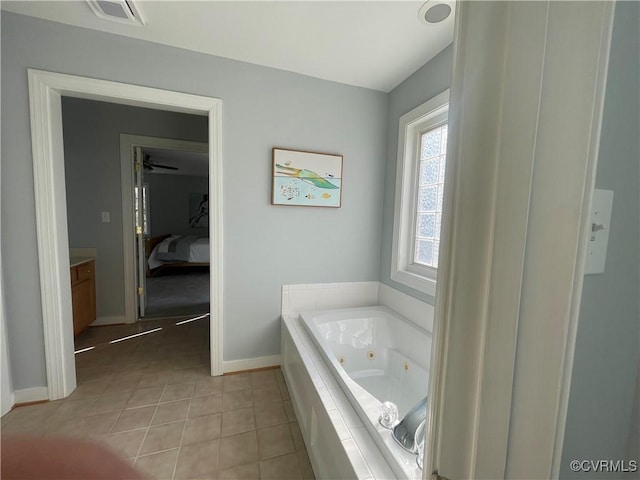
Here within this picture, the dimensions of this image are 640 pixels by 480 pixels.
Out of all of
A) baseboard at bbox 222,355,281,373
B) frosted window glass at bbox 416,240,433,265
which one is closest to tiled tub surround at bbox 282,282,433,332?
frosted window glass at bbox 416,240,433,265

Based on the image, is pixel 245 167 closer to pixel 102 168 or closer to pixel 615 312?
pixel 102 168

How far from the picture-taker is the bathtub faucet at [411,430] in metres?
0.93

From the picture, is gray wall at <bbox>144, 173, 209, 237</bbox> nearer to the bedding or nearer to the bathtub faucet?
the bedding

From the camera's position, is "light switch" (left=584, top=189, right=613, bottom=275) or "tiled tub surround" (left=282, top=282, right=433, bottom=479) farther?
"tiled tub surround" (left=282, top=282, right=433, bottom=479)

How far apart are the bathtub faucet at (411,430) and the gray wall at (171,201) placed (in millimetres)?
6980

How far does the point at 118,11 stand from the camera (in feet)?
4.83

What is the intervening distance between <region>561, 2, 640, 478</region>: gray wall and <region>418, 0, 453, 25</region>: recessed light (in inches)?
53.3

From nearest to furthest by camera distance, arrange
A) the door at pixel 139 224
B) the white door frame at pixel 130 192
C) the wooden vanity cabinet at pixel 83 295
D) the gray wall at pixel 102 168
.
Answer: the wooden vanity cabinet at pixel 83 295 → the gray wall at pixel 102 168 → the white door frame at pixel 130 192 → the door at pixel 139 224

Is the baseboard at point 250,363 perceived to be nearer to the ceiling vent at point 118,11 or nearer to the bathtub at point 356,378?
the bathtub at point 356,378

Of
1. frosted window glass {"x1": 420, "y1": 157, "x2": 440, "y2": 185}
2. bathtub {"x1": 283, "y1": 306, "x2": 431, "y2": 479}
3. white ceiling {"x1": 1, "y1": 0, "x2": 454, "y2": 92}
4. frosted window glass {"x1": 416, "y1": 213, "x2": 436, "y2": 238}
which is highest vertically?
white ceiling {"x1": 1, "y1": 0, "x2": 454, "y2": 92}

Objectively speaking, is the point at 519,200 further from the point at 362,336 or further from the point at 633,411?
the point at 362,336

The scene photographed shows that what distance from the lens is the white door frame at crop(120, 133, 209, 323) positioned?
2766mm

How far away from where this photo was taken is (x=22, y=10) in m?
1.50

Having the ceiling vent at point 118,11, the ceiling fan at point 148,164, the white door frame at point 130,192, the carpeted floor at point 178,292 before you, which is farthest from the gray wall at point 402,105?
the ceiling fan at point 148,164
